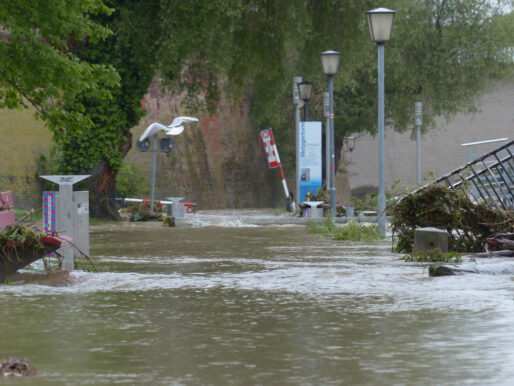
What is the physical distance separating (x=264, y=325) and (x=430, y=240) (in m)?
6.58

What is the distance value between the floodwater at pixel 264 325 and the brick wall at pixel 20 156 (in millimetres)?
18134

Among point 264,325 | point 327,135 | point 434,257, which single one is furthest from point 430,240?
point 327,135

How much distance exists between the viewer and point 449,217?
14297mm

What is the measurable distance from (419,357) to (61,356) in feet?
7.04

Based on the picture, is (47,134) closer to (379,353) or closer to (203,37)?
(203,37)

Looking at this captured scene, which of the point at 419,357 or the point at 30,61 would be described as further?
the point at 30,61

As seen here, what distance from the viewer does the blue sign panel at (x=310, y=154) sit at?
104 ft

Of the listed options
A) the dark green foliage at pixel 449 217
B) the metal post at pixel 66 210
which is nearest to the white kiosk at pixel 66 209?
the metal post at pixel 66 210

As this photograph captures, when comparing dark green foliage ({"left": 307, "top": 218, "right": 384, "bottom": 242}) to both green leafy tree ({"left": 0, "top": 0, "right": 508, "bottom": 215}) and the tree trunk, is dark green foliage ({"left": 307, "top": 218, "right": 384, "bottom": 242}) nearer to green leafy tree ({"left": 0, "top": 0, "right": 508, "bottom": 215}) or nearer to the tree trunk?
green leafy tree ({"left": 0, "top": 0, "right": 508, "bottom": 215})

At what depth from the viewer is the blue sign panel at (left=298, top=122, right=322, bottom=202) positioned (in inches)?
1249

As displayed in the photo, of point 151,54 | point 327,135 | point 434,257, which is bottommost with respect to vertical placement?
point 434,257

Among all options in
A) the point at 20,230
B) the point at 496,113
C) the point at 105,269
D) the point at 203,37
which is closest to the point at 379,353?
the point at 20,230

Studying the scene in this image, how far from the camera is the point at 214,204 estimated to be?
4181 cm

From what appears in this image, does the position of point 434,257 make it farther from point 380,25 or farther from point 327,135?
point 327,135
